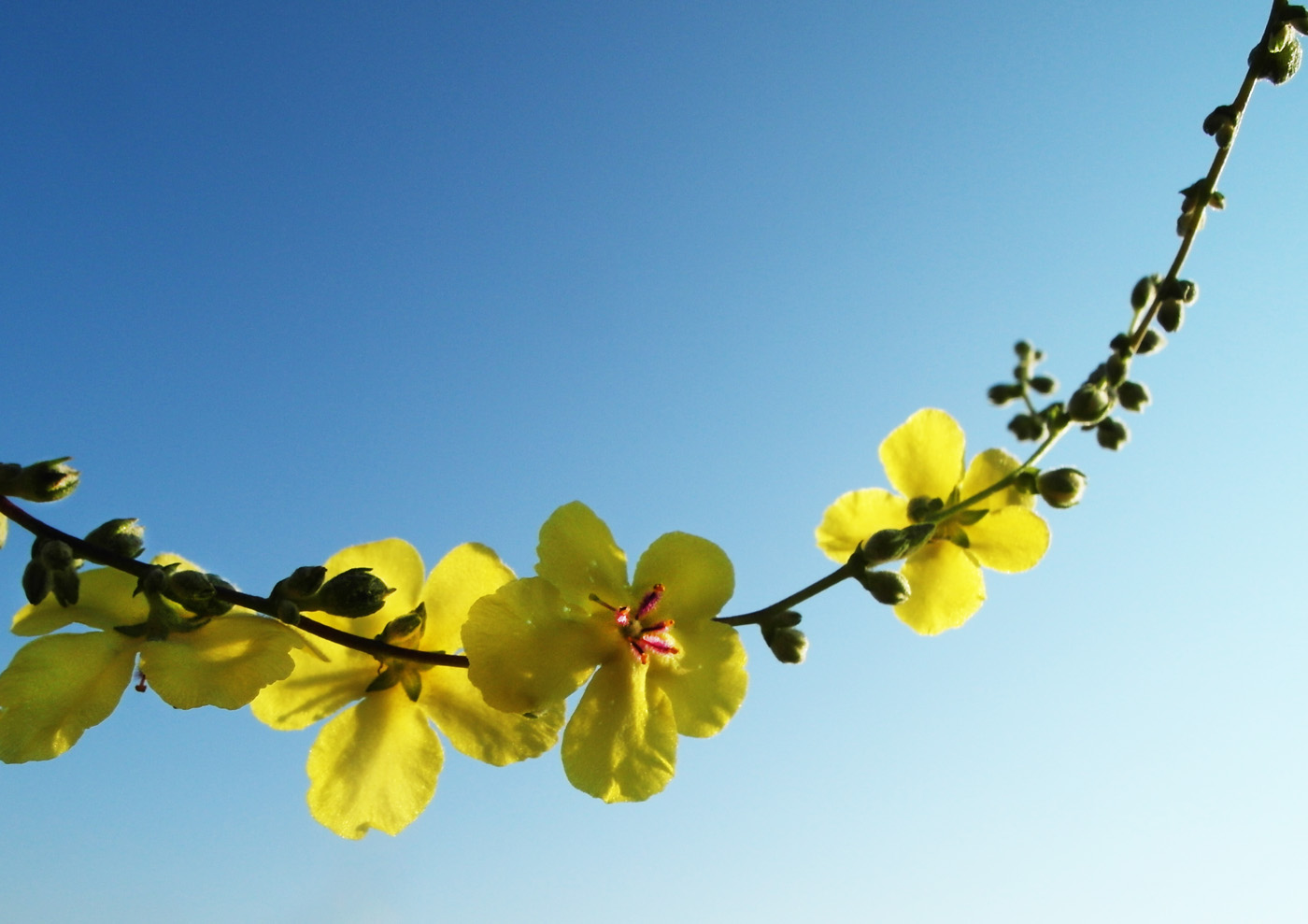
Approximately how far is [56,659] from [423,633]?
26.8 inches

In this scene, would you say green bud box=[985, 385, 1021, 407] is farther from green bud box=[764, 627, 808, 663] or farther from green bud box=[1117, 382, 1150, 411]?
green bud box=[764, 627, 808, 663]

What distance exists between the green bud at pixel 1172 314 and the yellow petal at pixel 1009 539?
719 millimetres

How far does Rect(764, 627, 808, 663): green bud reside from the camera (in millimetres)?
1892

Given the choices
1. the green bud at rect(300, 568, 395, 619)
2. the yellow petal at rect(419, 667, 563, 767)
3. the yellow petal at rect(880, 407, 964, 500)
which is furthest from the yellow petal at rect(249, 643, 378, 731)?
the yellow petal at rect(880, 407, 964, 500)

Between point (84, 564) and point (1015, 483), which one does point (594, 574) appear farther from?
point (1015, 483)

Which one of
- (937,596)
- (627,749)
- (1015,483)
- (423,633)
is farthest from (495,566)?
(1015,483)

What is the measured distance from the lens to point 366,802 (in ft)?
6.17

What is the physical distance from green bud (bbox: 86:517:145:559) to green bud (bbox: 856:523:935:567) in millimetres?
1421

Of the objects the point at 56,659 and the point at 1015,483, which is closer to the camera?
the point at 56,659

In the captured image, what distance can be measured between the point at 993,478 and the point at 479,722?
1.52 metres

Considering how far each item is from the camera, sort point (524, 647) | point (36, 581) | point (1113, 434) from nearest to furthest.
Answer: point (36, 581) → point (524, 647) → point (1113, 434)

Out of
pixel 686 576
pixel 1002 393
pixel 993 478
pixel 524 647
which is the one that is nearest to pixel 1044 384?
pixel 1002 393

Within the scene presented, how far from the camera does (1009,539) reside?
2.40 meters

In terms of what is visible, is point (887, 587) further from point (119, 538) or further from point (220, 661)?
point (119, 538)
